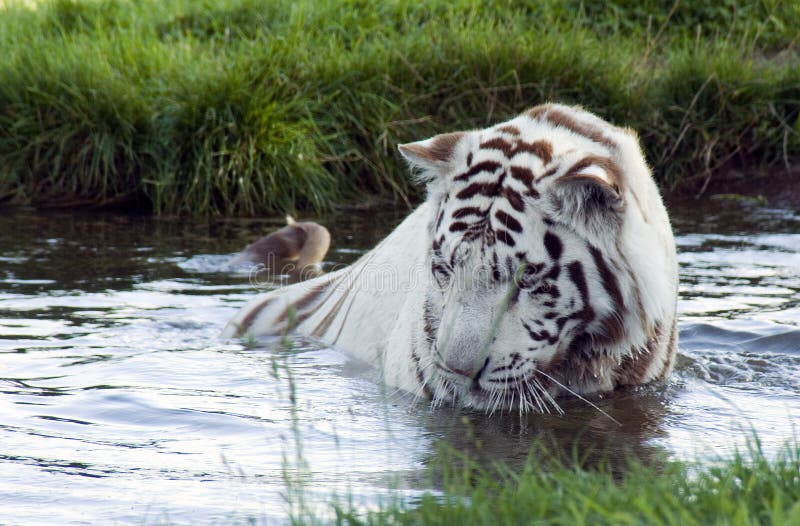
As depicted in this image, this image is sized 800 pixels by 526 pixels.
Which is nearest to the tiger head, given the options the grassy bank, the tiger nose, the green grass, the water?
the tiger nose

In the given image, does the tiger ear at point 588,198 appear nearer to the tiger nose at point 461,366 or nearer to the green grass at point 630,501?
the tiger nose at point 461,366

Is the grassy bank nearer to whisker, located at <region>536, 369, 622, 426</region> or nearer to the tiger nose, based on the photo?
whisker, located at <region>536, 369, 622, 426</region>

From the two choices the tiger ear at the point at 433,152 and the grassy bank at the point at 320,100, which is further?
the grassy bank at the point at 320,100

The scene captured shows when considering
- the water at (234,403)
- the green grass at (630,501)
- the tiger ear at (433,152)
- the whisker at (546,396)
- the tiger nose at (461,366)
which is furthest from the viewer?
the tiger ear at (433,152)

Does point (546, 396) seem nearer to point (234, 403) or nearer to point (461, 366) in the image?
point (461, 366)

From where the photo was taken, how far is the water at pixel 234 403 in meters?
3.04

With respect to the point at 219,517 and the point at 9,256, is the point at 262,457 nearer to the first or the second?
the point at 219,517

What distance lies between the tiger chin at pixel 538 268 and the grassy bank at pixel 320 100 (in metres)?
4.35

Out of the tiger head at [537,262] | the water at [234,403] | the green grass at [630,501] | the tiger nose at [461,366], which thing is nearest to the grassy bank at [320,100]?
the water at [234,403]

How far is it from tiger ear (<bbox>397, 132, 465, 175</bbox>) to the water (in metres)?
0.82

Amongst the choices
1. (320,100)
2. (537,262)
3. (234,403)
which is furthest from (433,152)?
(320,100)

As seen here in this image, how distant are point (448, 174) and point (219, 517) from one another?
4.65 ft

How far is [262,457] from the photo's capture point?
3.39 m

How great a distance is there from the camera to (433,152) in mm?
3682
